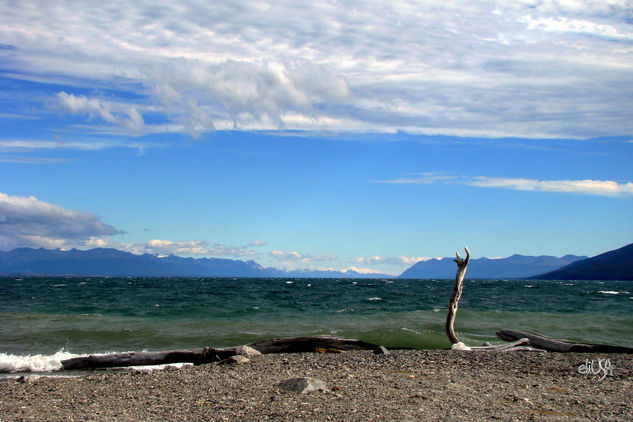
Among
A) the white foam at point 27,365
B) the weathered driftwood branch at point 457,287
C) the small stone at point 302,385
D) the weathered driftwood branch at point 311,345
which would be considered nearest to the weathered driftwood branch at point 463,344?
the weathered driftwood branch at point 457,287

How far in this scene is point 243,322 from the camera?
2725 centimetres

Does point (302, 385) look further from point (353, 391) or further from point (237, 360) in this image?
point (237, 360)

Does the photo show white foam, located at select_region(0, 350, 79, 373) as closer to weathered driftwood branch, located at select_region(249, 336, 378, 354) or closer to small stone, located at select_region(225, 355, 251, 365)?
small stone, located at select_region(225, 355, 251, 365)

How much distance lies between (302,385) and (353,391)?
951mm

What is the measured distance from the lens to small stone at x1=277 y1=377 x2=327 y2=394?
988 cm

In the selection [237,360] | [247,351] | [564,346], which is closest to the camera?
[237,360]

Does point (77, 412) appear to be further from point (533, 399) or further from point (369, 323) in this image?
point (369, 323)

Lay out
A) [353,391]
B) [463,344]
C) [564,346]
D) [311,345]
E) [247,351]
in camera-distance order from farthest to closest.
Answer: [564,346]
[463,344]
[311,345]
[247,351]
[353,391]

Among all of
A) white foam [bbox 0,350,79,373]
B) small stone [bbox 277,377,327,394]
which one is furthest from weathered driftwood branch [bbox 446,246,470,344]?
white foam [bbox 0,350,79,373]

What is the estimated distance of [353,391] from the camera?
9961mm

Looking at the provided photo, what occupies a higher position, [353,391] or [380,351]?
[353,391]

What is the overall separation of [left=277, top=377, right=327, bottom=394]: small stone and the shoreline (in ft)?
0.43

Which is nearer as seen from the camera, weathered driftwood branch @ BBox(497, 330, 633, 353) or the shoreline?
the shoreline

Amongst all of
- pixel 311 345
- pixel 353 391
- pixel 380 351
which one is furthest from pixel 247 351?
pixel 353 391
